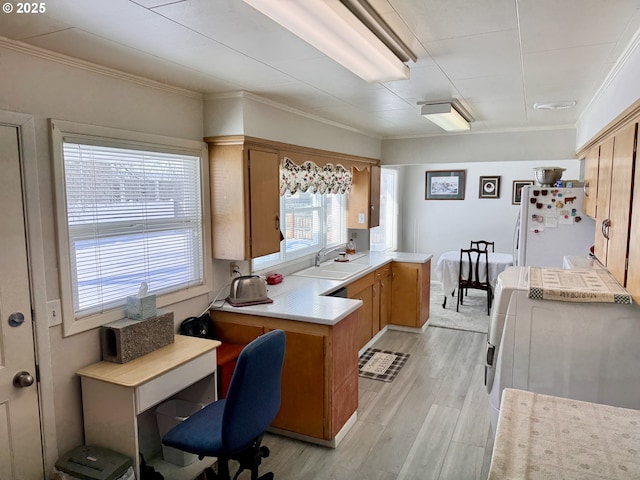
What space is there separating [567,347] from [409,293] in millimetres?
2803

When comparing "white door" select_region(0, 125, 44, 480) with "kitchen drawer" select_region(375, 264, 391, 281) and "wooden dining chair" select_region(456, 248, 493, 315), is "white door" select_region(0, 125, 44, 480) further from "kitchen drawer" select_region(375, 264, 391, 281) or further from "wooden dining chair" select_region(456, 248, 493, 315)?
"wooden dining chair" select_region(456, 248, 493, 315)

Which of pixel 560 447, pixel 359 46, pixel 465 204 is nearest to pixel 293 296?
pixel 359 46

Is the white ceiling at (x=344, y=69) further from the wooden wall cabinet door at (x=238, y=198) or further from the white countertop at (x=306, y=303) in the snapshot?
the white countertop at (x=306, y=303)

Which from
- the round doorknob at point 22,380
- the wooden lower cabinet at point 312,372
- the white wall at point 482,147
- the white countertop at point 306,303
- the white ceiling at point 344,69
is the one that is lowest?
the wooden lower cabinet at point 312,372

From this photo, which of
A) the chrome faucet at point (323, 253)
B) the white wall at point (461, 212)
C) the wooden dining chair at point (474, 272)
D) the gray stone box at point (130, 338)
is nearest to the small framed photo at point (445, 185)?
the white wall at point (461, 212)

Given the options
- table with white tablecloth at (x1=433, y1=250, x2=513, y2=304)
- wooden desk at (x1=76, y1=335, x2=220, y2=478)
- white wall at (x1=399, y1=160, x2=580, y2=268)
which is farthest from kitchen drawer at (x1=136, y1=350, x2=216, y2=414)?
white wall at (x1=399, y1=160, x2=580, y2=268)

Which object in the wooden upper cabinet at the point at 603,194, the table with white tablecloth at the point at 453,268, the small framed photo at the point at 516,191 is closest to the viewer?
the wooden upper cabinet at the point at 603,194

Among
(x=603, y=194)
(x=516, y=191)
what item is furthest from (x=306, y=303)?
(x=516, y=191)

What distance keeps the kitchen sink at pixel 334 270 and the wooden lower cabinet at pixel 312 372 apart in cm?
107

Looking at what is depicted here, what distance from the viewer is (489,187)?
24.3ft

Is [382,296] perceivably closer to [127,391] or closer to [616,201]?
[616,201]

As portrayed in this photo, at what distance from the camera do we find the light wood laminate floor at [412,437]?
8.64 ft

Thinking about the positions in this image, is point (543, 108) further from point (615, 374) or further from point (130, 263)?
point (130, 263)

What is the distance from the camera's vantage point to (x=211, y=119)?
3045 mm
